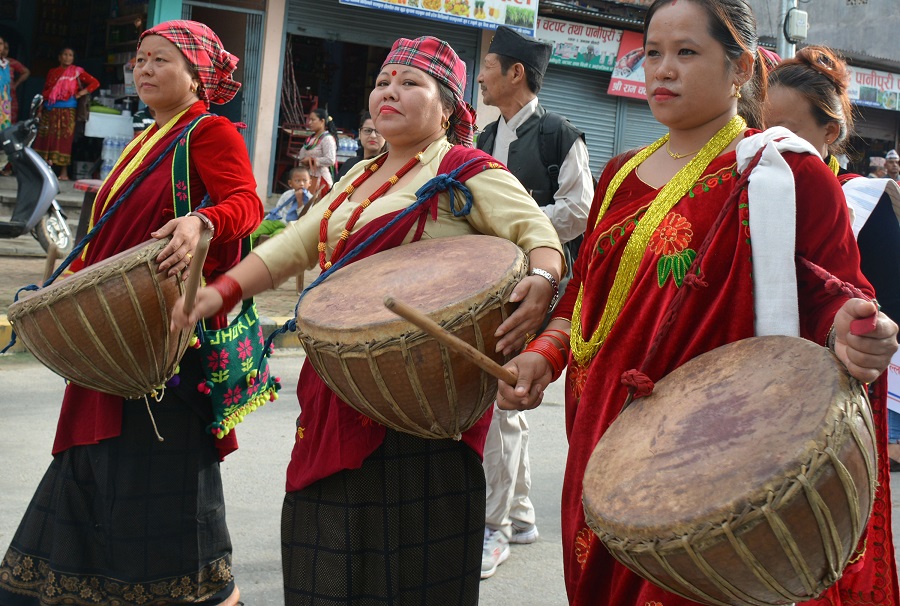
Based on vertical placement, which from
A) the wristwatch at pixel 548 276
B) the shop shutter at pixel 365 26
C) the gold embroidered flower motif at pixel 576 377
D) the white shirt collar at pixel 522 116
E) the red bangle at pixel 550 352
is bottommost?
the gold embroidered flower motif at pixel 576 377

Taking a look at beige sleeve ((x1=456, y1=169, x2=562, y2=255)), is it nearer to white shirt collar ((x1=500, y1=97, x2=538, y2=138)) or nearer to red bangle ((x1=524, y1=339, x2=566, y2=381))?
red bangle ((x1=524, y1=339, x2=566, y2=381))

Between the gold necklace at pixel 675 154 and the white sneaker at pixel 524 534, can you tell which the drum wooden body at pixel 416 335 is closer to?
the gold necklace at pixel 675 154

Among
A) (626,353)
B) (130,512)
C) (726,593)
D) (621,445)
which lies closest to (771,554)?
(726,593)

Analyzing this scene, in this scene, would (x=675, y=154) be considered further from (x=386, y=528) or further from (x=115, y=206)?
(x=115, y=206)

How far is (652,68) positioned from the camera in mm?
2057

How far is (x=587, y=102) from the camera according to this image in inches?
623

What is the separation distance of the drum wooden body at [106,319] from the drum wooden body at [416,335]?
0.64 m

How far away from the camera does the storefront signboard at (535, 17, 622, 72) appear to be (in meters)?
14.8

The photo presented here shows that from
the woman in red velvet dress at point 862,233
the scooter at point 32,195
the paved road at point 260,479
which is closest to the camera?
the woman in red velvet dress at point 862,233

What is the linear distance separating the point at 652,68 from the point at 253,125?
11042 millimetres

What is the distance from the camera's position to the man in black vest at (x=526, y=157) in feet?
12.7

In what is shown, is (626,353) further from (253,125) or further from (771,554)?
(253,125)

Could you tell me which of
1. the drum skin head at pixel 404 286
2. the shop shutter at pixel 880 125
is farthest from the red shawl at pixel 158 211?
the shop shutter at pixel 880 125

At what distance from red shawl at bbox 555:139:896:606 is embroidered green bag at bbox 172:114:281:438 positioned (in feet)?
4.28
